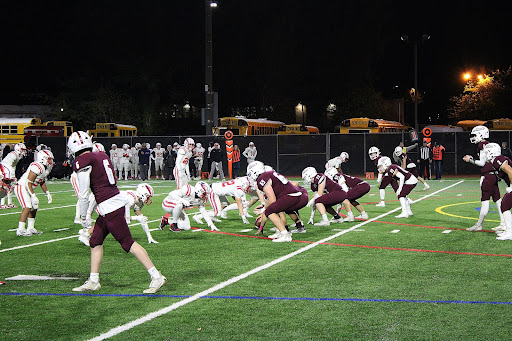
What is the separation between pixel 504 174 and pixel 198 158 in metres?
23.3

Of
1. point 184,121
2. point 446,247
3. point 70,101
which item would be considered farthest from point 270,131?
point 446,247

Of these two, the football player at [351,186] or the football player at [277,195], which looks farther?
the football player at [351,186]

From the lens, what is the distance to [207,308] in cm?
685

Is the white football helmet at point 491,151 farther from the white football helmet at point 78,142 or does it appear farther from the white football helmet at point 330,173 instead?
the white football helmet at point 78,142

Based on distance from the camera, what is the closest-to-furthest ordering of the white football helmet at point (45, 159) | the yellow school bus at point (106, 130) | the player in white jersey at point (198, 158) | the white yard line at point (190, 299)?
the white yard line at point (190, 299) < the white football helmet at point (45, 159) < the player in white jersey at point (198, 158) < the yellow school bus at point (106, 130)

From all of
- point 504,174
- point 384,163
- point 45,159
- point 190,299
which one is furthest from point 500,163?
point 45,159

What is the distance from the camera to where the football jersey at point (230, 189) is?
14.2 meters

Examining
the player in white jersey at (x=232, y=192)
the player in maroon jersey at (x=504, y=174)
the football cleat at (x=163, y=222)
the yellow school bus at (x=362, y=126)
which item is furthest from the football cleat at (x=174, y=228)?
the yellow school bus at (x=362, y=126)

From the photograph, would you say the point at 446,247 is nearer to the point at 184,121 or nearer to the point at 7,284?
the point at 7,284

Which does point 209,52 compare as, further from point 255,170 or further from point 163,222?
point 255,170

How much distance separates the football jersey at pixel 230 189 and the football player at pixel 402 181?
13.2 ft

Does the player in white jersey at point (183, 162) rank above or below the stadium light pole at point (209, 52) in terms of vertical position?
below

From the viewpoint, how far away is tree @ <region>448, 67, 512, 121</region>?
179 feet

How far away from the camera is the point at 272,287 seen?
7898 mm
